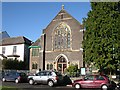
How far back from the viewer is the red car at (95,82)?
2456 cm

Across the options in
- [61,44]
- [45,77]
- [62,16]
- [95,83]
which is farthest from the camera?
[62,16]

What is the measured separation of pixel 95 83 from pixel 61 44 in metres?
24.3

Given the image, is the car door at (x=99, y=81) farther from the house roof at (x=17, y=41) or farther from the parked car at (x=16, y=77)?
the house roof at (x=17, y=41)

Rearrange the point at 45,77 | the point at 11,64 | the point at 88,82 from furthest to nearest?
the point at 11,64
the point at 45,77
the point at 88,82

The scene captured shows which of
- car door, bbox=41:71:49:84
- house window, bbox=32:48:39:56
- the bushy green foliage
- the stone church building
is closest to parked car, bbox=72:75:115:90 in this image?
car door, bbox=41:71:49:84

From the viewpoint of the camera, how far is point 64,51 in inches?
1896

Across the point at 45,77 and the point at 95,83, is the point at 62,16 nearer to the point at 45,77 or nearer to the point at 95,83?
the point at 45,77

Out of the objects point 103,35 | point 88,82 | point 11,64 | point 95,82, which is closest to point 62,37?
point 11,64

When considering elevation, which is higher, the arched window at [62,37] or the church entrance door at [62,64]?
the arched window at [62,37]

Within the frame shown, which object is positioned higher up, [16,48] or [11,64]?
[16,48]

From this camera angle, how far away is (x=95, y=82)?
25141 mm

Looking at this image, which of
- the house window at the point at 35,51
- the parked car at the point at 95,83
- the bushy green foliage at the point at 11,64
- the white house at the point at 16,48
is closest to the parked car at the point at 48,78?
the parked car at the point at 95,83

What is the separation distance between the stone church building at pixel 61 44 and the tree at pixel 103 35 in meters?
12.2

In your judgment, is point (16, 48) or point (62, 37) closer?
point (62, 37)
